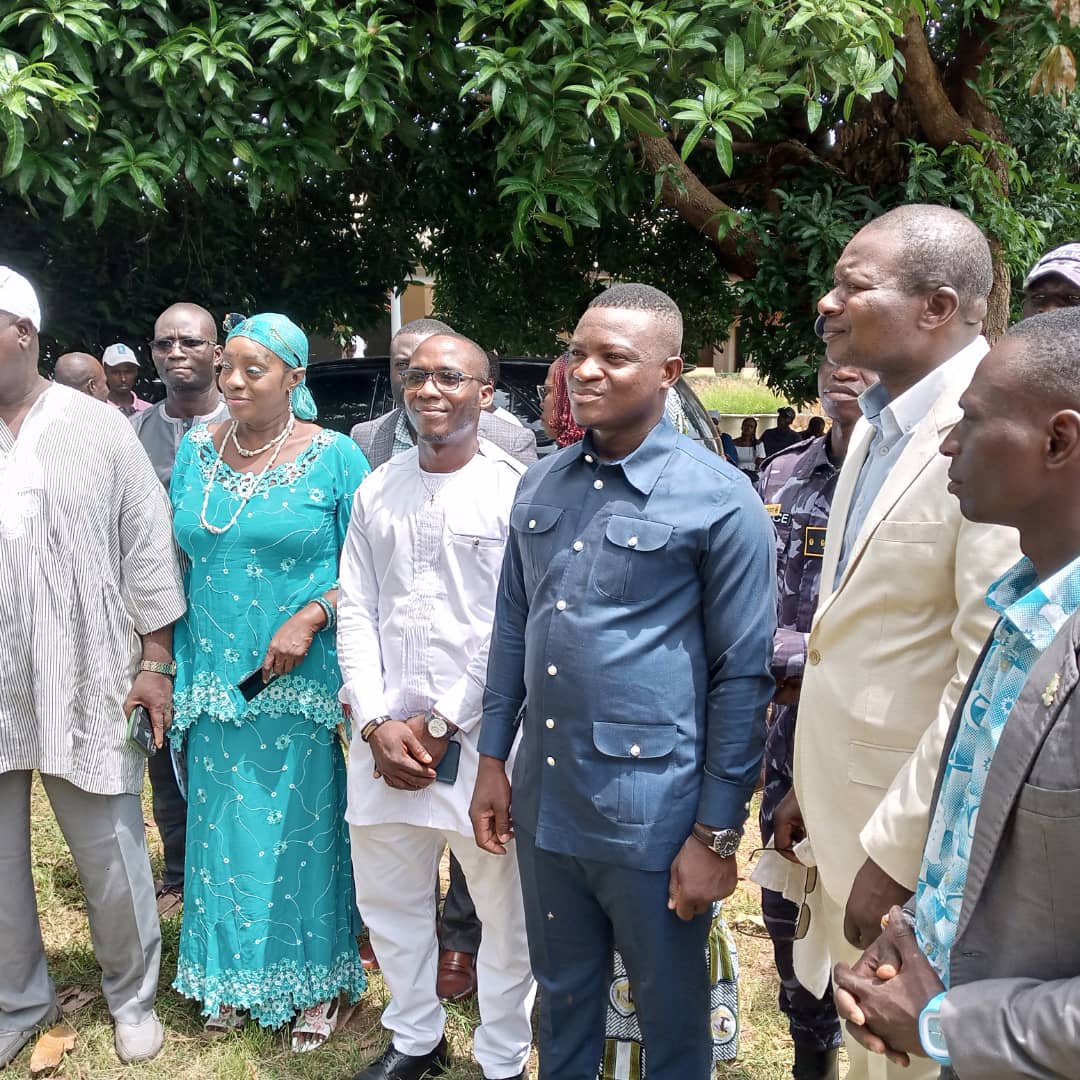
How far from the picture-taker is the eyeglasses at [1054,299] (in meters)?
2.53

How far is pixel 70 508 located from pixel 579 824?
1783mm

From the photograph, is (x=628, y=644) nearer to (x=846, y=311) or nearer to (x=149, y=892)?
(x=846, y=311)

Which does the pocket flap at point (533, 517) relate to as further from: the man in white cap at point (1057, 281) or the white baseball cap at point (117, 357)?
the white baseball cap at point (117, 357)

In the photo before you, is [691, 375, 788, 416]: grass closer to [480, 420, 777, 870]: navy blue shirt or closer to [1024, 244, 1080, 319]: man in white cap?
[1024, 244, 1080, 319]: man in white cap

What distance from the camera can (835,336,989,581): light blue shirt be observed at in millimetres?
2100

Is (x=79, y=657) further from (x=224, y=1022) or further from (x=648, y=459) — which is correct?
(x=648, y=459)

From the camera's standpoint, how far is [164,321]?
14.6 ft

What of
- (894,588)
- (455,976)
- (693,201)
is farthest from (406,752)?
(693,201)

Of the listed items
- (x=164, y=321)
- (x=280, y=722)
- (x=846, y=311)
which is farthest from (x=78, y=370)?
(x=846, y=311)

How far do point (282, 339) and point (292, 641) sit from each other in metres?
0.94

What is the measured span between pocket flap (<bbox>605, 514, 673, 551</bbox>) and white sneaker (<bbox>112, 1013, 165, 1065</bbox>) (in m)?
Result: 2.19

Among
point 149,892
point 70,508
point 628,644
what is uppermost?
point 70,508

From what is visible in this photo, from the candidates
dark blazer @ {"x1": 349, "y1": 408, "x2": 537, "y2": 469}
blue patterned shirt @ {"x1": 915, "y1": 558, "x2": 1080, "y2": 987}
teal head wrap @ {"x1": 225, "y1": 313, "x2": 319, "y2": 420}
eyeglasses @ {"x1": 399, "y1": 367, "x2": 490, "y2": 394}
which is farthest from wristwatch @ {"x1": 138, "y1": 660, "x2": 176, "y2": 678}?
blue patterned shirt @ {"x1": 915, "y1": 558, "x2": 1080, "y2": 987}

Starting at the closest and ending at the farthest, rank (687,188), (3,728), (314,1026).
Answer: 1. (3,728)
2. (314,1026)
3. (687,188)
